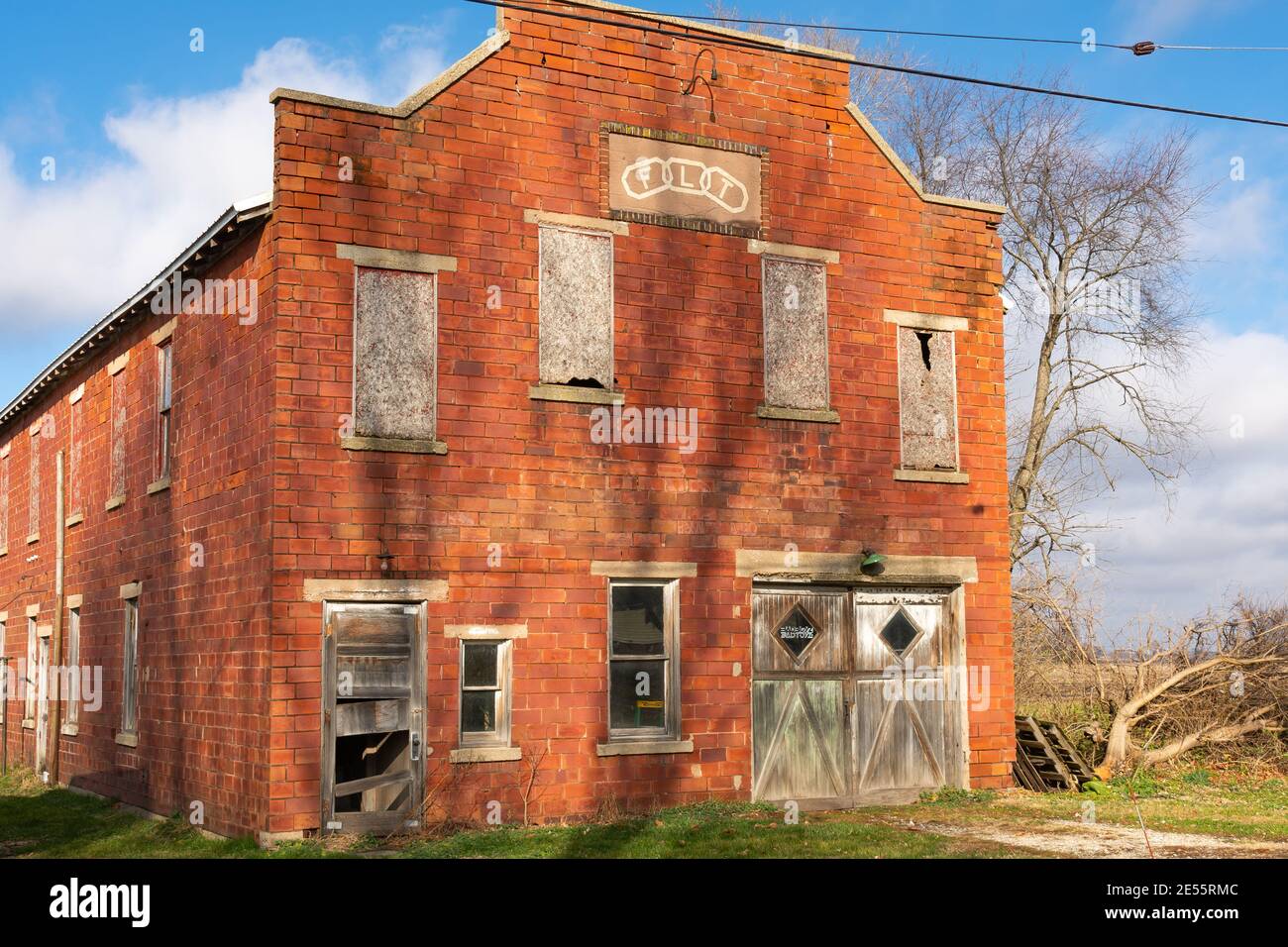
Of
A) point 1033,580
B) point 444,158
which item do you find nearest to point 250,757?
point 444,158

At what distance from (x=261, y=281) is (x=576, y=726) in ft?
19.5

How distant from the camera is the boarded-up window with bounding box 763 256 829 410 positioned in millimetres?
16844

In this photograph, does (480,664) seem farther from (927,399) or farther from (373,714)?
(927,399)

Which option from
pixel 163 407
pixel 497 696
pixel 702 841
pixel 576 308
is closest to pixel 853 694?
pixel 702 841

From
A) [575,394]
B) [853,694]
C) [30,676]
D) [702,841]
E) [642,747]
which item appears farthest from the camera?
[30,676]

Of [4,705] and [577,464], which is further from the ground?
[577,464]

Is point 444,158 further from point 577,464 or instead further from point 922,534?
point 922,534

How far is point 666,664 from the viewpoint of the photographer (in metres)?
15.9

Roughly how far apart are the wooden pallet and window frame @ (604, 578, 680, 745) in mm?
5412

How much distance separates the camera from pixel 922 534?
17.6 m

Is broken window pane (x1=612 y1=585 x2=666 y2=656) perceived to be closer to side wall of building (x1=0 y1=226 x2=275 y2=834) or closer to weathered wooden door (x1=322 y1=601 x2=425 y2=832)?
weathered wooden door (x1=322 y1=601 x2=425 y2=832)

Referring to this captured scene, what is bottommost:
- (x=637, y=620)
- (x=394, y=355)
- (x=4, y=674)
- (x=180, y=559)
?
(x=4, y=674)

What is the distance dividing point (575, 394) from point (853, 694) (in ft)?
16.9

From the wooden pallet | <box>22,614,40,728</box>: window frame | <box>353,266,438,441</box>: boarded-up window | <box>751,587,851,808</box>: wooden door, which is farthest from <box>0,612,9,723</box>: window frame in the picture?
the wooden pallet
